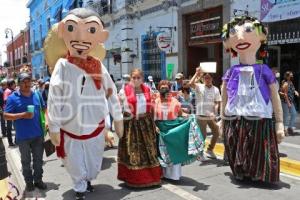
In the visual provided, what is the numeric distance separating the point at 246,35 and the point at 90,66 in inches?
83.7

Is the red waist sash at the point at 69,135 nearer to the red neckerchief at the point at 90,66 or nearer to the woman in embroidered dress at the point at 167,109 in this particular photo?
the red neckerchief at the point at 90,66

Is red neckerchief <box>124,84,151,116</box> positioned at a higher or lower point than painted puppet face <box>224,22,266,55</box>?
lower

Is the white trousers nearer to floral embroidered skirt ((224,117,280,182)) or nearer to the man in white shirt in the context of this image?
floral embroidered skirt ((224,117,280,182))

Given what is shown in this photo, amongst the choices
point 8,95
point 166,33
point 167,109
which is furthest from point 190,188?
point 166,33

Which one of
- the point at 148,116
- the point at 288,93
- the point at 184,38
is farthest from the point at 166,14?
the point at 148,116

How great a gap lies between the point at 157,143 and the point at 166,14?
10867 millimetres

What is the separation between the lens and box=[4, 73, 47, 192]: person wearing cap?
5.29 meters

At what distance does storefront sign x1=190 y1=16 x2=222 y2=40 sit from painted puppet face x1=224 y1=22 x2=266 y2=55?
7.82m

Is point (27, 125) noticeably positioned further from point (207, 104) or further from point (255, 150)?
point (207, 104)

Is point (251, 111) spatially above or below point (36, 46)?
below

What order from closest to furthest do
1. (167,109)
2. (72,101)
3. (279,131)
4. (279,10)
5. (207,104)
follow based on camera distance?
(72,101) < (279,131) < (167,109) < (207,104) < (279,10)

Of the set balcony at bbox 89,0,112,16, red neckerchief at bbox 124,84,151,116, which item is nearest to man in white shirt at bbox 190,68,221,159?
red neckerchief at bbox 124,84,151,116

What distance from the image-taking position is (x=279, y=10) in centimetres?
1097

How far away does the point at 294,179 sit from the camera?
5613 millimetres
